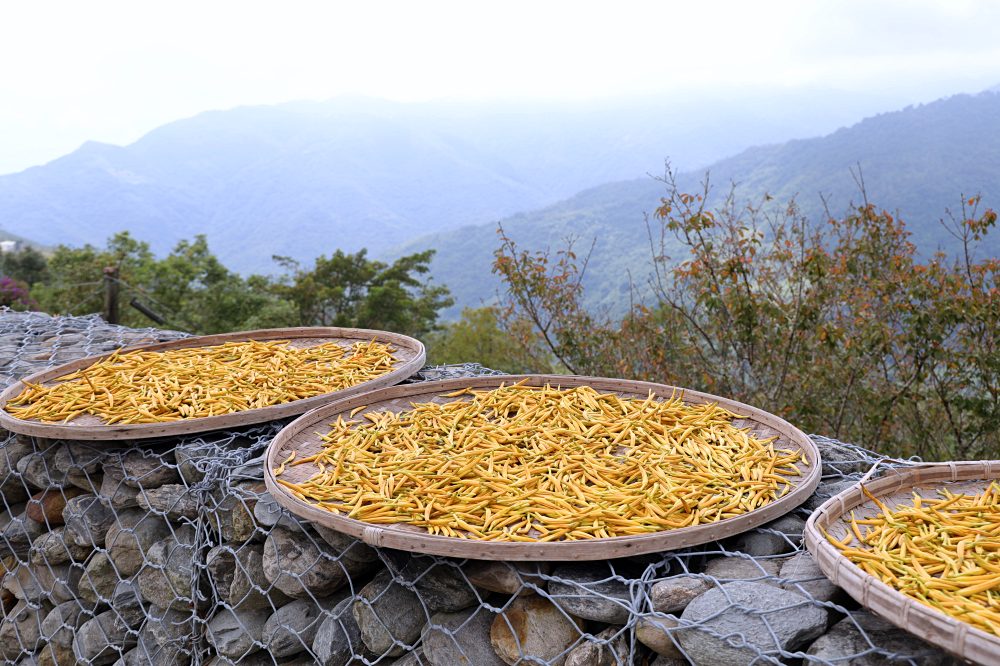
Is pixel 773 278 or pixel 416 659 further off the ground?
pixel 773 278

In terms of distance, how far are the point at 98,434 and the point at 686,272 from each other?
306 centimetres

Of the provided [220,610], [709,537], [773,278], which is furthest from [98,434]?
[773,278]

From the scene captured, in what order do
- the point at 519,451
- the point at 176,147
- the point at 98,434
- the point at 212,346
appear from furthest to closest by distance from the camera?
the point at 176,147 < the point at 212,346 < the point at 98,434 < the point at 519,451

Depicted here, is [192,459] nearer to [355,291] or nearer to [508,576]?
[508,576]

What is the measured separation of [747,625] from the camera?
Result: 1.49 meters

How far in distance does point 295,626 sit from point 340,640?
214 mm

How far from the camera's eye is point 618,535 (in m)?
1.77

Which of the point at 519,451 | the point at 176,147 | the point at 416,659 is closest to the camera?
the point at 416,659

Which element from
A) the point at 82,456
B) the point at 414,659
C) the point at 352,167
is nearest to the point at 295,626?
the point at 414,659

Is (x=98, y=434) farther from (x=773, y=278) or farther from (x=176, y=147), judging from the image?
(x=176, y=147)

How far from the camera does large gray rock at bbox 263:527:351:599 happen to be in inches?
82.8

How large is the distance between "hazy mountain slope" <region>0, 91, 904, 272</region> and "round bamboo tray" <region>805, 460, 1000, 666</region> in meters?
65.3

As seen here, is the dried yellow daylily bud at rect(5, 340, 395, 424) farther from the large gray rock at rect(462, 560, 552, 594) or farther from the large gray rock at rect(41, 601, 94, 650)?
the large gray rock at rect(462, 560, 552, 594)

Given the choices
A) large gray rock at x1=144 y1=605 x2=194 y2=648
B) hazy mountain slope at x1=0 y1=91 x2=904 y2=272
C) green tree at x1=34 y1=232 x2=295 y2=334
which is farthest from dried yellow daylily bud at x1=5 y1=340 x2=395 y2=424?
hazy mountain slope at x1=0 y1=91 x2=904 y2=272
